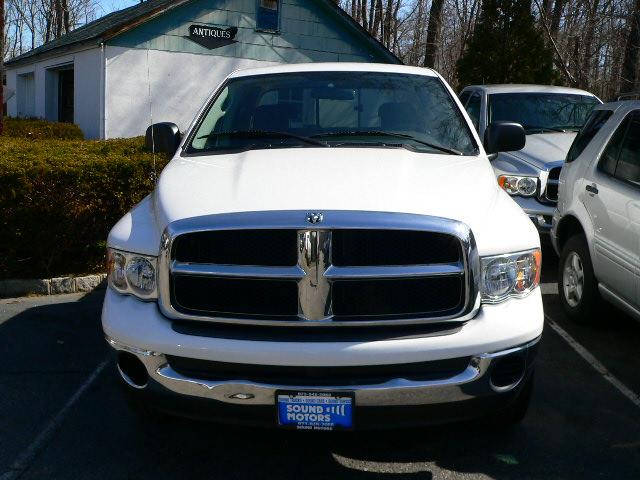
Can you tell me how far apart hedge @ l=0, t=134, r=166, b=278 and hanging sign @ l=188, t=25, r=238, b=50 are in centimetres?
1218

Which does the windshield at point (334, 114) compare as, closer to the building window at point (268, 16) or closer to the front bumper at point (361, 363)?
the front bumper at point (361, 363)

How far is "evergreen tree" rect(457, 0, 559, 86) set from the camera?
16188 millimetres

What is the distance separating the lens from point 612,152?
5410 millimetres

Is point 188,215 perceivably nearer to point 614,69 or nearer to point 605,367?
point 605,367

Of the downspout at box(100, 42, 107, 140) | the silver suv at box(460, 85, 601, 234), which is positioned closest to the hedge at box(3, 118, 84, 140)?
the downspout at box(100, 42, 107, 140)


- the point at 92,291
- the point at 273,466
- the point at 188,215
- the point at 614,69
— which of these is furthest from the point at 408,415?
the point at 614,69

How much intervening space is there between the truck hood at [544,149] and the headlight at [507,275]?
4504 mm

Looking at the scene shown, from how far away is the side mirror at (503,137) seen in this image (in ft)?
16.4

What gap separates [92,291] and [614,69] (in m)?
22.5

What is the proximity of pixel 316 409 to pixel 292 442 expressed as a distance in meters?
0.86

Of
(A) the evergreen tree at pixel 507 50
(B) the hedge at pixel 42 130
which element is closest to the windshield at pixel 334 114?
(B) the hedge at pixel 42 130

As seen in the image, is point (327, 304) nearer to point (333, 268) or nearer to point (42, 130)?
point (333, 268)

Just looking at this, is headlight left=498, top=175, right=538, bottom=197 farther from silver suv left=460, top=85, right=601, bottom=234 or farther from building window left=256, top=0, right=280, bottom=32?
building window left=256, top=0, right=280, bottom=32

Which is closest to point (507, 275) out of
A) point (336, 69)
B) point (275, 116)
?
point (275, 116)
